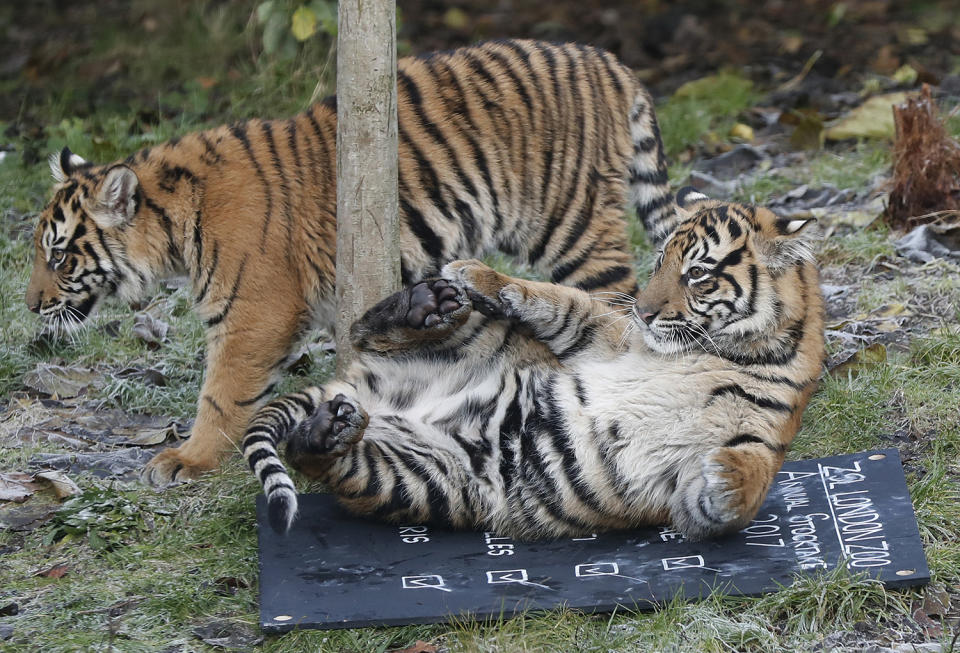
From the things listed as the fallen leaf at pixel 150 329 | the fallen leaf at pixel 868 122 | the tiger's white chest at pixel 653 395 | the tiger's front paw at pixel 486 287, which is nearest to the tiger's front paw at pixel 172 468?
the tiger's front paw at pixel 486 287

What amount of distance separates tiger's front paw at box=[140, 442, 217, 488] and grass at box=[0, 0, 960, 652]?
0.05 metres

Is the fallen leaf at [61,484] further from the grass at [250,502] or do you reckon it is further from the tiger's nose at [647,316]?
the tiger's nose at [647,316]

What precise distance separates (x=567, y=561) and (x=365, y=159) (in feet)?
4.90

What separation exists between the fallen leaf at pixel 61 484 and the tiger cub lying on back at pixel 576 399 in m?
0.72

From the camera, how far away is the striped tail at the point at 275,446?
3.19m

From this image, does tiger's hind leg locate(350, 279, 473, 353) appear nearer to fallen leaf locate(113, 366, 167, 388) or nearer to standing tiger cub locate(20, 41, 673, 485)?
standing tiger cub locate(20, 41, 673, 485)

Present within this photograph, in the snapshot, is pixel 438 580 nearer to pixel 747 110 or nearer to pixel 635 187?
pixel 635 187

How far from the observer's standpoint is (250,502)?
3.71 meters

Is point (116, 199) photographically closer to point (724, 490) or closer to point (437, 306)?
point (437, 306)

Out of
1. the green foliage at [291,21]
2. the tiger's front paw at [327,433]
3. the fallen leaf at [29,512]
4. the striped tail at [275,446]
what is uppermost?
the green foliage at [291,21]

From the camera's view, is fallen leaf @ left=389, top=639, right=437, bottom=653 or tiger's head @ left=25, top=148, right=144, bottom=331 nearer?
fallen leaf @ left=389, top=639, right=437, bottom=653

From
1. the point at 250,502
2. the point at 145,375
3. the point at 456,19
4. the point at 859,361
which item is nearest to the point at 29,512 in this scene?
the point at 250,502

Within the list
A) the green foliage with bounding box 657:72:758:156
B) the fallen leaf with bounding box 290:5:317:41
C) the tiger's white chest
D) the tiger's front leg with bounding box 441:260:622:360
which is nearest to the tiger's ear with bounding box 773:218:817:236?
the tiger's white chest

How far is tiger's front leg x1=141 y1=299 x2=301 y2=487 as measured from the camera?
403 cm
